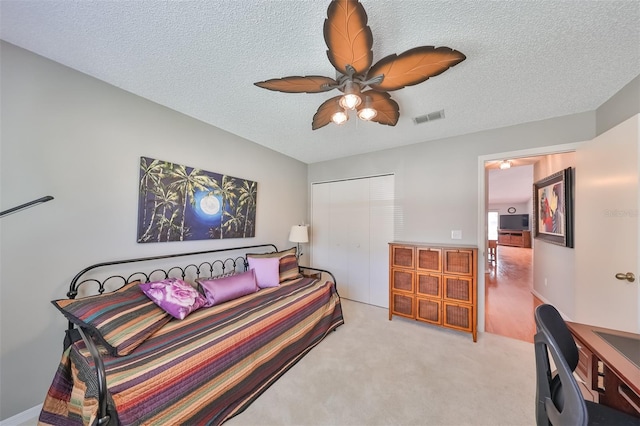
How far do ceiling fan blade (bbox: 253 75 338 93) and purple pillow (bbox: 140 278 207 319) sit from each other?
178cm

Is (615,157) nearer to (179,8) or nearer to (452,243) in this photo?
(452,243)

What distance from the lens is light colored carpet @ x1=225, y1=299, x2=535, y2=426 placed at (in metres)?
1.54

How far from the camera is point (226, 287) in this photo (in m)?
2.24

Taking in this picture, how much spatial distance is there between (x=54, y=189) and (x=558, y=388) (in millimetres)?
3281

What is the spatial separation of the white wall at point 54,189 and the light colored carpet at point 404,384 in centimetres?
153

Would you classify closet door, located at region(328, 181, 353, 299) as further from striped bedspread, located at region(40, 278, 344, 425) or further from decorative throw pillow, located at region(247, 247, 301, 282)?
striped bedspread, located at region(40, 278, 344, 425)

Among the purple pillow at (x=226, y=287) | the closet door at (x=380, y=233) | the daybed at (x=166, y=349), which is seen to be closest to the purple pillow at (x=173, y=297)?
the daybed at (x=166, y=349)

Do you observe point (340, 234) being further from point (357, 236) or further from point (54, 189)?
point (54, 189)

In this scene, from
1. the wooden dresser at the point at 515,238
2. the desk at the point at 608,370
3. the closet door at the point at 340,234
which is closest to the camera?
the desk at the point at 608,370

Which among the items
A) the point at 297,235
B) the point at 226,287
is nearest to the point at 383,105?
Result: the point at 226,287

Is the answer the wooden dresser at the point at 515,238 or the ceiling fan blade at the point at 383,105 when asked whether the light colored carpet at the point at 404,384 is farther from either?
the wooden dresser at the point at 515,238

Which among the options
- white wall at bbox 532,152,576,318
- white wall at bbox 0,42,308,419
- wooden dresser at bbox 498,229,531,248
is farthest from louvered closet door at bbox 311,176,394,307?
wooden dresser at bbox 498,229,531,248

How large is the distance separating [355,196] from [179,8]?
3.04 metres

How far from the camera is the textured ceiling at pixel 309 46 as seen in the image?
4.01 feet
